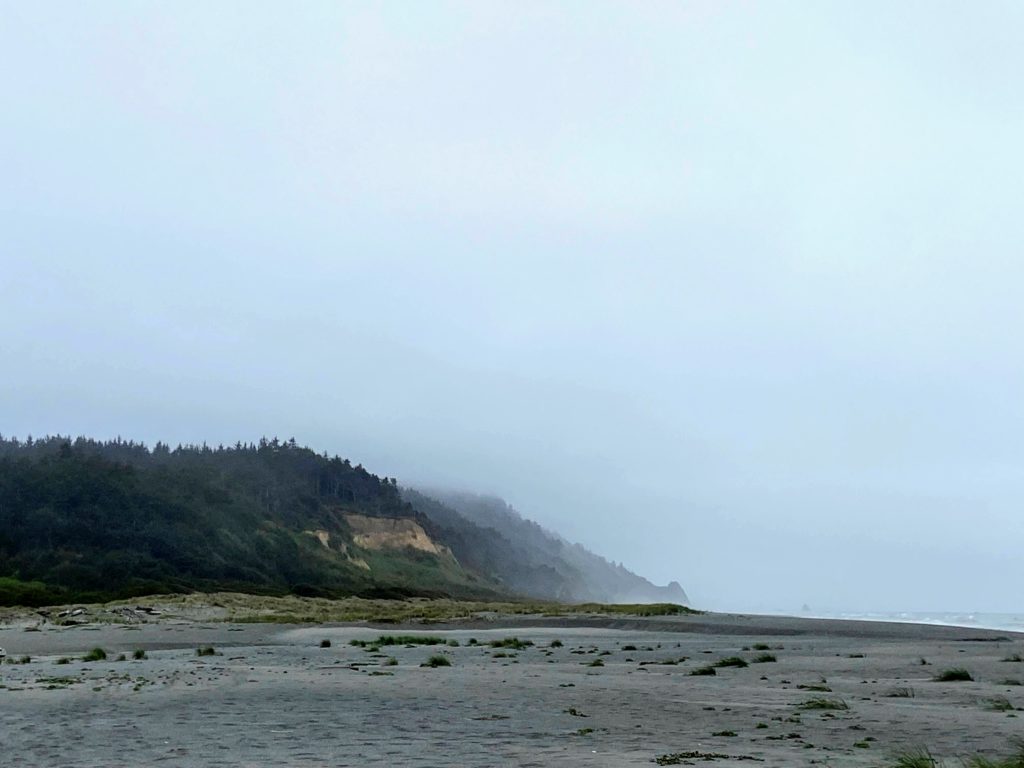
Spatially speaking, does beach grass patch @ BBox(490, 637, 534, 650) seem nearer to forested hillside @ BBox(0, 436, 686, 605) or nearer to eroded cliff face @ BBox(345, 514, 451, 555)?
forested hillside @ BBox(0, 436, 686, 605)

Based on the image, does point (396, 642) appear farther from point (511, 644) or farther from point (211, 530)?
point (211, 530)

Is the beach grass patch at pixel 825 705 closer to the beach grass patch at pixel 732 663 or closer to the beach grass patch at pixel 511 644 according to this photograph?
the beach grass patch at pixel 732 663

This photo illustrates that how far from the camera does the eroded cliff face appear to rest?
479 ft

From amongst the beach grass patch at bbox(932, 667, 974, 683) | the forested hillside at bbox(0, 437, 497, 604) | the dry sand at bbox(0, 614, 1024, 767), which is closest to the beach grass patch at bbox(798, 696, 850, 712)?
the dry sand at bbox(0, 614, 1024, 767)

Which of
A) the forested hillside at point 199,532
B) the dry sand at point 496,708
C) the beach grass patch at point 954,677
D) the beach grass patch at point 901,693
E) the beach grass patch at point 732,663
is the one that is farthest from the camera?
the forested hillside at point 199,532

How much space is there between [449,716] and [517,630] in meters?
34.2

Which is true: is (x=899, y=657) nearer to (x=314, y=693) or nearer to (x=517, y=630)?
(x=314, y=693)

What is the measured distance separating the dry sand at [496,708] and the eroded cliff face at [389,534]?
4527 inches

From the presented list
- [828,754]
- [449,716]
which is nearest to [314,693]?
[449,716]

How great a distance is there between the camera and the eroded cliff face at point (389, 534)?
146 m

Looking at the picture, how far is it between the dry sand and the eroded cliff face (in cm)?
11499

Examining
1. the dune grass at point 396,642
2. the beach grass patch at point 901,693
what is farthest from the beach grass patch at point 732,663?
the dune grass at point 396,642

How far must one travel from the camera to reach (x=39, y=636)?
138 ft

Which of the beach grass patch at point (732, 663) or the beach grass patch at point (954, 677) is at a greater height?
the beach grass patch at point (954, 677)
